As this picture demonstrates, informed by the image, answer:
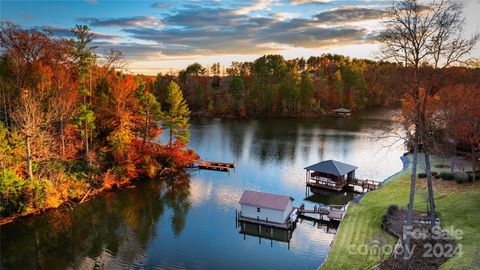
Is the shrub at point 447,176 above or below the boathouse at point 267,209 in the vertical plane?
above

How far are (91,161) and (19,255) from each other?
1694 cm

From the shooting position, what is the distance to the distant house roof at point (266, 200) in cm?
3292

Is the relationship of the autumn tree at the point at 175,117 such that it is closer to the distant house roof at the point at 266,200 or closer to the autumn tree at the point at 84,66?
the autumn tree at the point at 84,66

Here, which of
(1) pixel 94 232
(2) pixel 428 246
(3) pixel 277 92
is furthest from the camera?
(3) pixel 277 92

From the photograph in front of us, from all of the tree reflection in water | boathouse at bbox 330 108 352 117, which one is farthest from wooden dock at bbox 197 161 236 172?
boathouse at bbox 330 108 352 117

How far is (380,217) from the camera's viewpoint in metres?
29.2

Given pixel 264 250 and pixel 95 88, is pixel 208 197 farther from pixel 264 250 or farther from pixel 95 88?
pixel 95 88

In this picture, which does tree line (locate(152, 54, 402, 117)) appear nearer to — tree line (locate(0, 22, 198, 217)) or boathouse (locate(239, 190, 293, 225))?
tree line (locate(0, 22, 198, 217))

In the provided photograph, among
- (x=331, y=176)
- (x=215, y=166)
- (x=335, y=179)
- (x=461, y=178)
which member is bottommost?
(x=215, y=166)

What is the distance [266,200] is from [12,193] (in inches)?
930

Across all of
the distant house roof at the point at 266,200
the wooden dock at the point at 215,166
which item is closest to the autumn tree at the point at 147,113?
the wooden dock at the point at 215,166

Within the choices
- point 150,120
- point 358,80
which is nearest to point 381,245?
point 150,120

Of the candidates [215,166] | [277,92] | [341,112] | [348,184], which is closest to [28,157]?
[215,166]

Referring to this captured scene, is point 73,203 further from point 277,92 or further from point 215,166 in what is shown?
point 277,92
